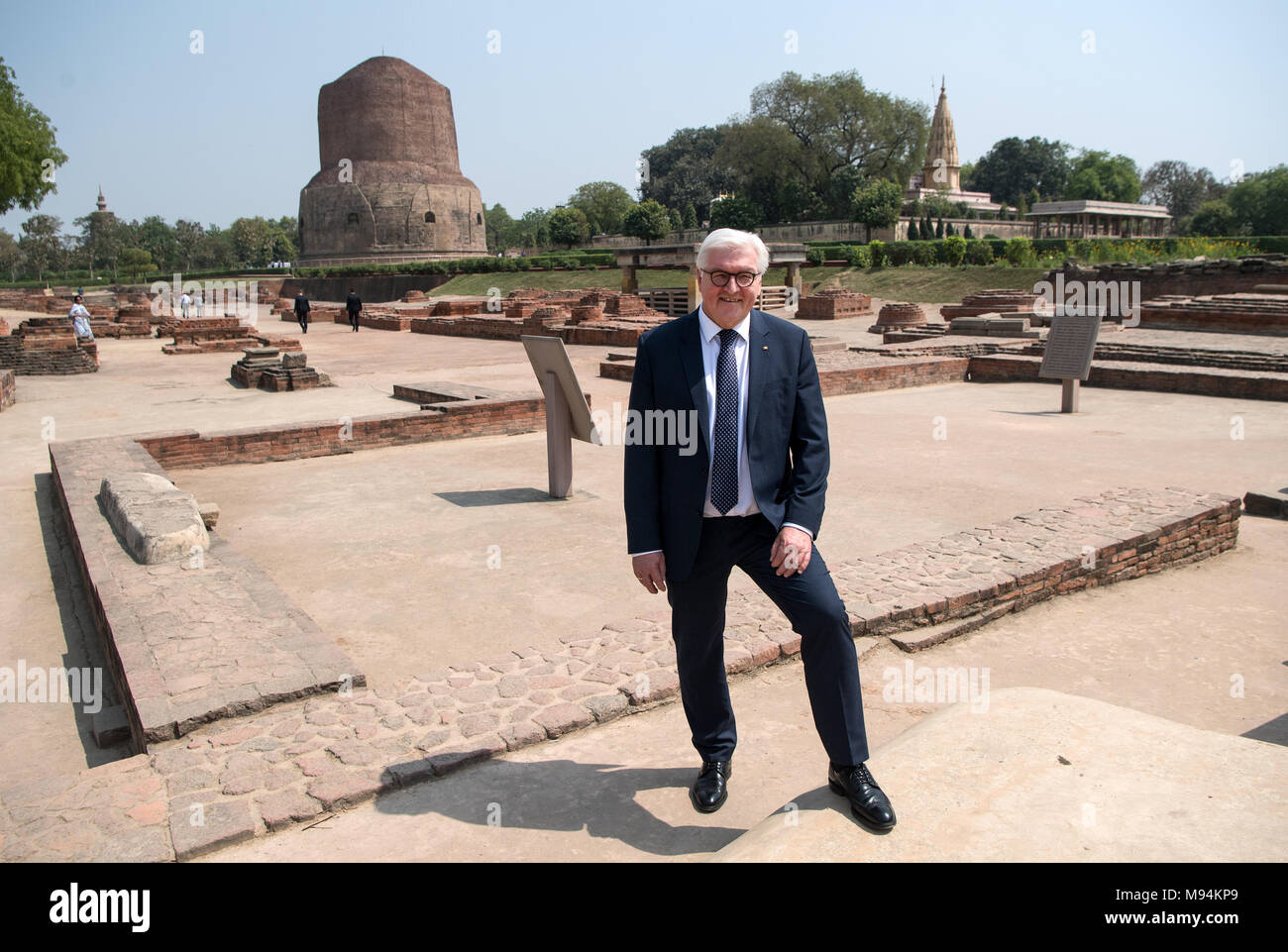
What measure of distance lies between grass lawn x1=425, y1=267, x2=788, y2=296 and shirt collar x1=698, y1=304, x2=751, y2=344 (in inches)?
1273

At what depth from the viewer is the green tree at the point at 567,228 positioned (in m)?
60.1

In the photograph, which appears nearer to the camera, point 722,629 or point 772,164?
point 722,629

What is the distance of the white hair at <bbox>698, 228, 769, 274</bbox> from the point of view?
7.04 ft

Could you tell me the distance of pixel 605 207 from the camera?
68438 millimetres

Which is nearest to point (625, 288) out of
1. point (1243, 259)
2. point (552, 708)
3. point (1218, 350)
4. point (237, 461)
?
point (1243, 259)

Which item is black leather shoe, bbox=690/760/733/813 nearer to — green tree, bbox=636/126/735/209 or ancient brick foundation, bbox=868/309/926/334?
ancient brick foundation, bbox=868/309/926/334

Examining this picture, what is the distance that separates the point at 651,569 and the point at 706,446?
1.06 feet

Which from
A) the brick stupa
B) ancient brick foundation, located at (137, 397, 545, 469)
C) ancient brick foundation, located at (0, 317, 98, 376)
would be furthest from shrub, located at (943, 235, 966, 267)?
the brick stupa

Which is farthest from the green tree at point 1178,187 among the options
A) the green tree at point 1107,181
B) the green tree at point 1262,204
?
the green tree at point 1262,204

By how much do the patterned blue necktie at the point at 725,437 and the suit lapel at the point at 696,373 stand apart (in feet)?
0.10

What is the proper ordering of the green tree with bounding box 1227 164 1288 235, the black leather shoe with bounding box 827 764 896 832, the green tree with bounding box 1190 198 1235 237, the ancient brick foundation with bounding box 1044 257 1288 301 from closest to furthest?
the black leather shoe with bounding box 827 764 896 832 < the ancient brick foundation with bounding box 1044 257 1288 301 < the green tree with bounding box 1227 164 1288 235 < the green tree with bounding box 1190 198 1235 237

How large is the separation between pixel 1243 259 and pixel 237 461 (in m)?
20.1

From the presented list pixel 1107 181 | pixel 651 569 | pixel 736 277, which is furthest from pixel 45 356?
pixel 1107 181

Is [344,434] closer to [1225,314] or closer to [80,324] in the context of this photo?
[80,324]
